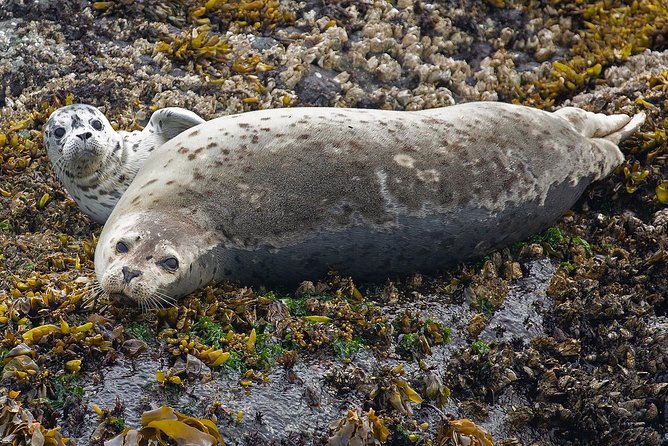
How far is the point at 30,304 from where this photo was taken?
5.02 meters

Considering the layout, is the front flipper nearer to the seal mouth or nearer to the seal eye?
the seal eye

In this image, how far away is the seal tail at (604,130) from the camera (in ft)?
21.7

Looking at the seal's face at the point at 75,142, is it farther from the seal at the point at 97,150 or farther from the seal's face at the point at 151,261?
the seal's face at the point at 151,261

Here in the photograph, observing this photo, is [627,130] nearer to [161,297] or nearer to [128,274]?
[161,297]

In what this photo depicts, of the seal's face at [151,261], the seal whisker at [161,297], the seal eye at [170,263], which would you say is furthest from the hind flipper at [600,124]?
the seal whisker at [161,297]

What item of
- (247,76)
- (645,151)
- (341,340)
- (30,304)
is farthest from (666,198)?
(30,304)

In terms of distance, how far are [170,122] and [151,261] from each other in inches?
67.2

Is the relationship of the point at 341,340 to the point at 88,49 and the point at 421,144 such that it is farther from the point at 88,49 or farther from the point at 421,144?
the point at 88,49

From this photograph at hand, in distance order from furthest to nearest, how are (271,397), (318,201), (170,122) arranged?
(170,122) < (318,201) < (271,397)

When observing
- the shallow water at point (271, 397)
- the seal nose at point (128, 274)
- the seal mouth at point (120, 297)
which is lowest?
the shallow water at point (271, 397)

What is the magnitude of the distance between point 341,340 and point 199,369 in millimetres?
791

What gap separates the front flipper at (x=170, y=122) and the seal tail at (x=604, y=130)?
2552 millimetres

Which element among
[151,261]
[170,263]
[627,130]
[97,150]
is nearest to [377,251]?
[170,263]

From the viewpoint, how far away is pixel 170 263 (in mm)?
5266
